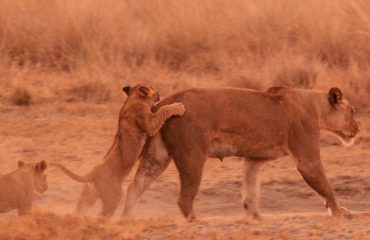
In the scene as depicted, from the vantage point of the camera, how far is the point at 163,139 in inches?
307

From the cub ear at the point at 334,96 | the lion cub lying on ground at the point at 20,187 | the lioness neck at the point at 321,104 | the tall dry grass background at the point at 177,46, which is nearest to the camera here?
the lion cub lying on ground at the point at 20,187

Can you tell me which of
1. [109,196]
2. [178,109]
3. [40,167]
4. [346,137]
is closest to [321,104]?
[346,137]

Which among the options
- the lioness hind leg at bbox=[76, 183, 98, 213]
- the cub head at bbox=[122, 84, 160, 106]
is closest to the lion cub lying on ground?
the lioness hind leg at bbox=[76, 183, 98, 213]

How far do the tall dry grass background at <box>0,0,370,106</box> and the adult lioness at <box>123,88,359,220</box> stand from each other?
406 cm

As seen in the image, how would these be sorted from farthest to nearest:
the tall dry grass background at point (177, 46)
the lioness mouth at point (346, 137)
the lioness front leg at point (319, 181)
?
the tall dry grass background at point (177, 46)
the lioness mouth at point (346, 137)
the lioness front leg at point (319, 181)

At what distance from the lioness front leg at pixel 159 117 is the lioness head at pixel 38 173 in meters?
1.06

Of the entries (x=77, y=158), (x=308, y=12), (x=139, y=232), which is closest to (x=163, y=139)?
(x=139, y=232)

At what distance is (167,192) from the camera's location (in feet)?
31.4

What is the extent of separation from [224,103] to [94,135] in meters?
3.41

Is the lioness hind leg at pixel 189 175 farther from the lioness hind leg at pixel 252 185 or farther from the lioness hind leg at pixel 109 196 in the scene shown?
the lioness hind leg at pixel 252 185

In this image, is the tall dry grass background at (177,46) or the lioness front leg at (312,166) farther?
the tall dry grass background at (177,46)

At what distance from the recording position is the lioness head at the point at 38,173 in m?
8.24

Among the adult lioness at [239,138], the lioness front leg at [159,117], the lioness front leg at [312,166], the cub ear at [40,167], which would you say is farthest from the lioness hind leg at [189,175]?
the cub ear at [40,167]

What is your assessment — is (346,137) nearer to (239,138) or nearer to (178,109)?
(239,138)
